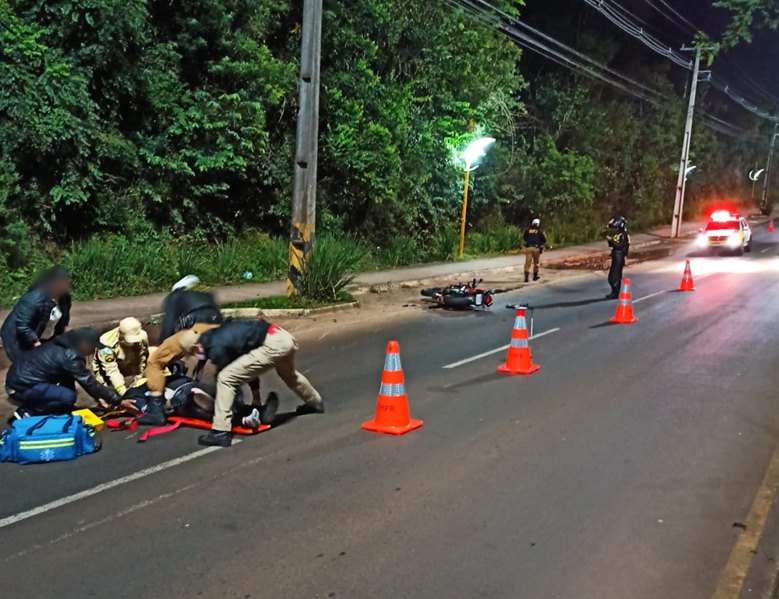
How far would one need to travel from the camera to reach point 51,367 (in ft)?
21.9

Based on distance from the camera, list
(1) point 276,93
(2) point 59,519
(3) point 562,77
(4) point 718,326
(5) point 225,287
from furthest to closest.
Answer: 1. (3) point 562,77
2. (1) point 276,93
3. (5) point 225,287
4. (4) point 718,326
5. (2) point 59,519

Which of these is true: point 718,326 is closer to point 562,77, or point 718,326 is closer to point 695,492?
point 695,492

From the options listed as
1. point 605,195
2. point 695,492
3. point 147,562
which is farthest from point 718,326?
point 605,195

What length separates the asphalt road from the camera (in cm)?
424

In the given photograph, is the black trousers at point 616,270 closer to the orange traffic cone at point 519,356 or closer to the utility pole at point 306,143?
the utility pole at point 306,143

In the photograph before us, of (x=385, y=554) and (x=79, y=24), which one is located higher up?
(x=79, y=24)

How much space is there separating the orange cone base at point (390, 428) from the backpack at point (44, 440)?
248 centimetres

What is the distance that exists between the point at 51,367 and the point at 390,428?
314 centimetres

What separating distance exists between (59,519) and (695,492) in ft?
15.1

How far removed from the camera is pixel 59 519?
16.3ft

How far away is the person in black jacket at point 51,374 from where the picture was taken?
6.65m

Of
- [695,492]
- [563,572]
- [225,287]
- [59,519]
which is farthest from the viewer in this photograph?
[225,287]

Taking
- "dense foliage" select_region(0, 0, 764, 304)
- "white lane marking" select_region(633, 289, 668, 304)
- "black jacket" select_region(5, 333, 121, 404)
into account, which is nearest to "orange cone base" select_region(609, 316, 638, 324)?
"white lane marking" select_region(633, 289, 668, 304)

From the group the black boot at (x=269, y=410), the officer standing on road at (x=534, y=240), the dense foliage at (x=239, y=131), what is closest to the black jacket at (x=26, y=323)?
the black boot at (x=269, y=410)
